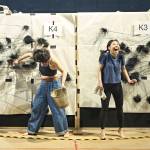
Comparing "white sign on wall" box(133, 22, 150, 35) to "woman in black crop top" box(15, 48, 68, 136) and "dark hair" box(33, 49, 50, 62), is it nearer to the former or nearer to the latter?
"woman in black crop top" box(15, 48, 68, 136)

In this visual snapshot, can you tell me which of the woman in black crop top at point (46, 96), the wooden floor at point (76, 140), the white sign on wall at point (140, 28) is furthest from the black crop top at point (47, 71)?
the white sign on wall at point (140, 28)

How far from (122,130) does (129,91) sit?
644 mm

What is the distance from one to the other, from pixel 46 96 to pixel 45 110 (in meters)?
0.23

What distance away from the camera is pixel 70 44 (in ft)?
22.5

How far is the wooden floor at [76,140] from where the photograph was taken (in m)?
5.93

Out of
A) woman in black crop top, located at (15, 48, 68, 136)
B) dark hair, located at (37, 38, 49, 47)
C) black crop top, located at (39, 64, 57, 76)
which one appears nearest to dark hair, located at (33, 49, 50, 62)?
woman in black crop top, located at (15, 48, 68, 136)

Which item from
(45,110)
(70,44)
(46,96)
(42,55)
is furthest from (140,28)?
(45,110)

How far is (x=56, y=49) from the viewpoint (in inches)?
269

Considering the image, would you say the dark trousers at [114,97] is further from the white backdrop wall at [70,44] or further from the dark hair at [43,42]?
the dark hair at [43,42]

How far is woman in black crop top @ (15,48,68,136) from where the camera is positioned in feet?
20.8

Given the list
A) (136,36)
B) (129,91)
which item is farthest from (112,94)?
(136,36)

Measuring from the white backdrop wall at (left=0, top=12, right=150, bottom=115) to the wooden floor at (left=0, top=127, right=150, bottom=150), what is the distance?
502 mm

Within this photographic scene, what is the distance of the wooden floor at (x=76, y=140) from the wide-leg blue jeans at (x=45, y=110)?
0.47ft

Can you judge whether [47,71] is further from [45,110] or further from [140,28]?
[140,28]
